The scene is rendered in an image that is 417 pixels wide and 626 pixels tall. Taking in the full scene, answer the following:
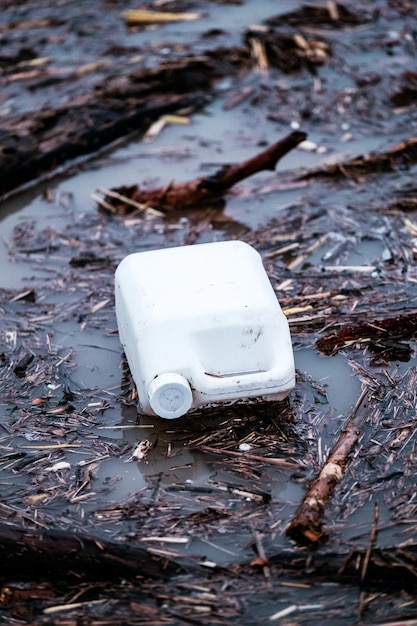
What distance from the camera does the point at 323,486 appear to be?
12.0ft

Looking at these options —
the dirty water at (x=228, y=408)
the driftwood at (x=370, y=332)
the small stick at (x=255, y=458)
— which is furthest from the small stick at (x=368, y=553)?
the driftwood at (x=370, y=332)

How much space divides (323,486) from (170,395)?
0.73 metres

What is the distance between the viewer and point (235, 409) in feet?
13.6

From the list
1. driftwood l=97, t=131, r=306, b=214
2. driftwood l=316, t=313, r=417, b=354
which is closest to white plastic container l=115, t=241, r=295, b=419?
driftwood l=316, t=313, r=417, b=354

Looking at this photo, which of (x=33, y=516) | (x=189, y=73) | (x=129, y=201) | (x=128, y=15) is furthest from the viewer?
(x=128, y=15)

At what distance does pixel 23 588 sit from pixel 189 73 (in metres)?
5.22

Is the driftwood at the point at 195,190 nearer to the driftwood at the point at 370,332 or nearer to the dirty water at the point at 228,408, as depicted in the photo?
the dirty water at the point at 228,408

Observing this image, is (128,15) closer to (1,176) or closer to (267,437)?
(1,176)

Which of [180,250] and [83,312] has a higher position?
[180,250]

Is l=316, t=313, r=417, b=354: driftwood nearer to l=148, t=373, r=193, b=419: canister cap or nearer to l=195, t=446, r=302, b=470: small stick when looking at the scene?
l=195, t=446, r=302, b=470: small stick

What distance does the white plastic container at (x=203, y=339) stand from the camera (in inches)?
152

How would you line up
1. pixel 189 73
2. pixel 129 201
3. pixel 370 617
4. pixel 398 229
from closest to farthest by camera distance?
→ pixel 370 617
pixel 398 229
pixel 129 201
pixel 189 73

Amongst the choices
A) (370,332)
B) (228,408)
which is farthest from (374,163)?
(228,408)

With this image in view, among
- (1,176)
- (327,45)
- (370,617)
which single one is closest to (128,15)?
(327,45)
